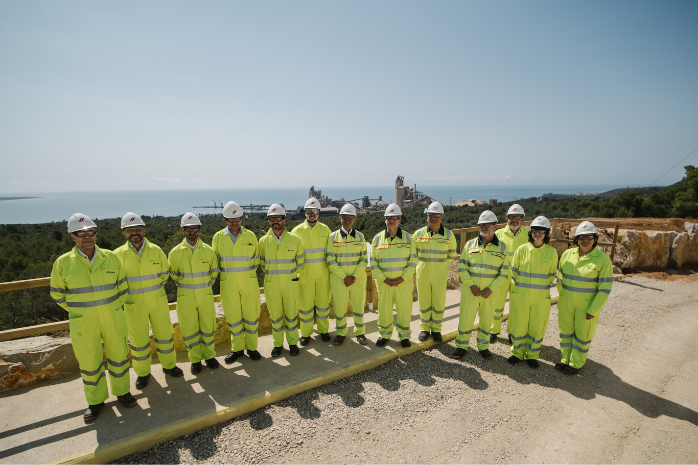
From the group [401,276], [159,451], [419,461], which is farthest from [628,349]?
[159,451]

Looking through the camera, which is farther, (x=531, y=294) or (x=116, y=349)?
(x=531, y=294)

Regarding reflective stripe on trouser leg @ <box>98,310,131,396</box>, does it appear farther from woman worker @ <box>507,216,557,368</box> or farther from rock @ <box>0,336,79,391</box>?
woman worker @ <box>507,216,557,368</box>

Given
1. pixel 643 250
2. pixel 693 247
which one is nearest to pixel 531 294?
pixel 643 250

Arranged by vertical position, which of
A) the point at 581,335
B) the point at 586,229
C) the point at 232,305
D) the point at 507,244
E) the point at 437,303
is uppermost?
the point at 586,229

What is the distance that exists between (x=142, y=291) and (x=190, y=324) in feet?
2.45

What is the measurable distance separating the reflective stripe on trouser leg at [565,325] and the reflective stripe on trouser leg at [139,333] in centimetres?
549

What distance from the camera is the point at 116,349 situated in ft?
12.1

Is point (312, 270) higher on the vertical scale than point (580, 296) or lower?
higher

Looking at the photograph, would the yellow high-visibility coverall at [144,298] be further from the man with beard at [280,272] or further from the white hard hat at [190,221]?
the man with beard at [280,272]

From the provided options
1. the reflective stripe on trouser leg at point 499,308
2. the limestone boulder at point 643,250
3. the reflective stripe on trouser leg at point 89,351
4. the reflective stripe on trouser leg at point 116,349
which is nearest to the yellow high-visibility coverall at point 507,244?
the reflective stripe on trouser leg at point 499,308

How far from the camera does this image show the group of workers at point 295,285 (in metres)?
3.63

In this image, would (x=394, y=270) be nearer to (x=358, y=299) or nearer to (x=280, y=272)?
(x=358, y=299)

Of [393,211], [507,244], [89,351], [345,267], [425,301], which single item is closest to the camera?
[89,351]

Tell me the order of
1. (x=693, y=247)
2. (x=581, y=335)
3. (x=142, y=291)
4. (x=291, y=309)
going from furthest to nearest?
(x=693, y=247) < (x=291, y=309) < (x=581, y=335) < (x=142, y=291)
